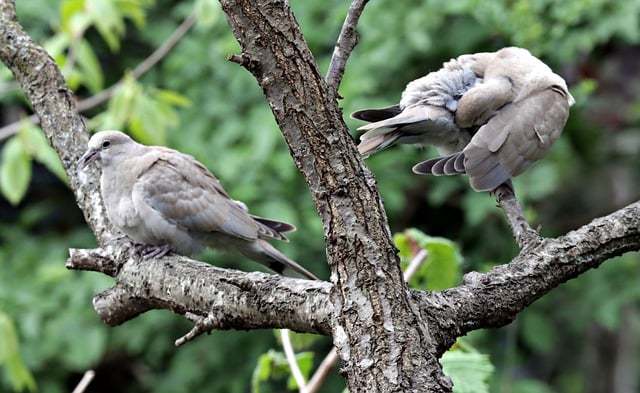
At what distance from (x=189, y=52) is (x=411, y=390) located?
12.7ft

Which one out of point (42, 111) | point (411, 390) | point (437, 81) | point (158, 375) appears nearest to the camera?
point (411, 390)

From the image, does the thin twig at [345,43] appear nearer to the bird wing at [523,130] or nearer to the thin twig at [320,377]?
the thin twig at [320,377]

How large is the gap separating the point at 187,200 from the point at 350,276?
174 cm

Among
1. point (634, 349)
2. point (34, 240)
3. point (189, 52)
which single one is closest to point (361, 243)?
point (189, 52)

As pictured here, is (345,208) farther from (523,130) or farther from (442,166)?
(523,130)

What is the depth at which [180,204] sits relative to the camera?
139 inches

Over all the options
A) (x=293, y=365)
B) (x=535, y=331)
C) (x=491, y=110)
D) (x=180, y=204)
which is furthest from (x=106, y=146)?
(x=535, y=331)

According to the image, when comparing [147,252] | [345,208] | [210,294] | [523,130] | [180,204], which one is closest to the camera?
[345,208]

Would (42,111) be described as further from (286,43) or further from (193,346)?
(193,346)

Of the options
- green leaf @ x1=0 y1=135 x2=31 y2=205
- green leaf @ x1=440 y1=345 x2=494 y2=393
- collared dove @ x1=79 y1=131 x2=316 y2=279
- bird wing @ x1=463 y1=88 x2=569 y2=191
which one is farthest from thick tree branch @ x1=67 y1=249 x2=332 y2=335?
green leaf @ x1=0 y1=135 x2=31 y2=205

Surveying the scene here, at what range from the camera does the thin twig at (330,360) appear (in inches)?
98.3

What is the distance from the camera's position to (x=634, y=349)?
250 inches

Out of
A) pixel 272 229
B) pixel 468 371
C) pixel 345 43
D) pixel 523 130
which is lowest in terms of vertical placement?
pixel 468 371

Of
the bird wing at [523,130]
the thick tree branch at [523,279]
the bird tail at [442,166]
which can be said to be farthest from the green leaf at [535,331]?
the thick tree branch at [523,279]
